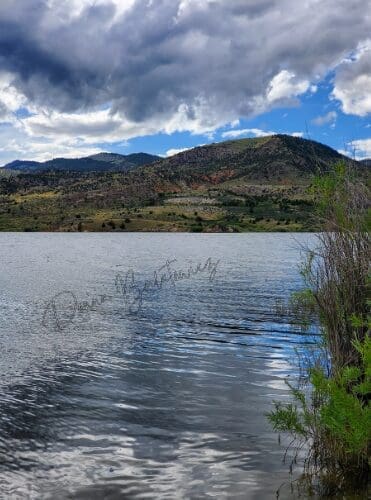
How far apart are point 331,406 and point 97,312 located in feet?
76.0

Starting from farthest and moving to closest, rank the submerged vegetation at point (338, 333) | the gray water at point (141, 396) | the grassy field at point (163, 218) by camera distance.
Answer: the grassy field at point (163, 218) → the gray water at point (141, 396) → the submerged vegetation at point (338, 333)

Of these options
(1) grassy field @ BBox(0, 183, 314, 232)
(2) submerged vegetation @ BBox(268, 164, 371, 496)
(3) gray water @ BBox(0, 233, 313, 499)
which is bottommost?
(3) gray water @ BBox(0, 233, 313, 499)

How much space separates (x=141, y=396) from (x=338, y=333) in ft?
22.7

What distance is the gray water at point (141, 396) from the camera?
403 inches

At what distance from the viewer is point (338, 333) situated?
1075cm

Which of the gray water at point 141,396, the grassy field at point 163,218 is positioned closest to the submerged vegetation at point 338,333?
the gray water at point 141,396

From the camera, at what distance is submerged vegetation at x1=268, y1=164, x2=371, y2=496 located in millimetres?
9297

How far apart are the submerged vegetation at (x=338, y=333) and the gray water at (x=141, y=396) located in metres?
0.98

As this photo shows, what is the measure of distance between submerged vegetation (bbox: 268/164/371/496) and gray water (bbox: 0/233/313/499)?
981 mm

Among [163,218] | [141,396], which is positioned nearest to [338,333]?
[141,396]

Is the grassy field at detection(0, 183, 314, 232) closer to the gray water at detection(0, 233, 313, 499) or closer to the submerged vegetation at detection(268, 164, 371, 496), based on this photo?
the gray water at detection(0, 233, 313, 499)

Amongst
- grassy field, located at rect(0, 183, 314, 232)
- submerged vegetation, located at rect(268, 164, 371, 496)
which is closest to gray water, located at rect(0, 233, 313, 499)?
submerged vegetation, located at rect(268, 164, 371, 496)

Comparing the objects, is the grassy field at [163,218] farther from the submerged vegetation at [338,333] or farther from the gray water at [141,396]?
the submerged vegetation at [338,333]

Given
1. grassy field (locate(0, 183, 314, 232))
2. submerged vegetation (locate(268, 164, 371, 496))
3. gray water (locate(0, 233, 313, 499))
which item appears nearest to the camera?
submerged vegetation (locate(268, 164, 371, 496))
